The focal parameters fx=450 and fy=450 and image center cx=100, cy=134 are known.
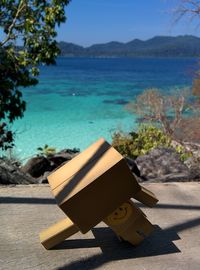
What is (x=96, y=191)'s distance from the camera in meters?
3.15

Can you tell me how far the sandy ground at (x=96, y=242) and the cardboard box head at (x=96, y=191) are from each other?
0.34 m

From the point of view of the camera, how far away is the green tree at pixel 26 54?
27.1 ft

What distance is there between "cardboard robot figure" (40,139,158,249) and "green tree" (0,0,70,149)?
16.7ft

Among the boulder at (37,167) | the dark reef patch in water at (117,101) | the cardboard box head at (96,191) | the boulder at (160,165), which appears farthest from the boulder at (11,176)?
the dark reef patch in water at (117,101)

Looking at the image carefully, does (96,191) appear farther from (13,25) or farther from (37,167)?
(13,25)

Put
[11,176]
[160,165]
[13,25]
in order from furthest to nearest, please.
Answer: [13,25] → [160,165] → [11,176]

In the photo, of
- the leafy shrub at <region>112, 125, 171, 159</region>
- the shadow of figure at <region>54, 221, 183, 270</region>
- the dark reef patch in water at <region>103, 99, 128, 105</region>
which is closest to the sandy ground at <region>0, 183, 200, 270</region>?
the shadow of figure at <region>54, 221, 183, 270</region>

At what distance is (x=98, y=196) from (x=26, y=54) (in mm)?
5806

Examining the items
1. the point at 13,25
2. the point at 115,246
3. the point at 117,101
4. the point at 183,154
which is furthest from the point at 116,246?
the point at 117,101

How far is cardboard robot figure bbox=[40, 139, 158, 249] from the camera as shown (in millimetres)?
3125

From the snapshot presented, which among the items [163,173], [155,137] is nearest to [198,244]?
[163,173]

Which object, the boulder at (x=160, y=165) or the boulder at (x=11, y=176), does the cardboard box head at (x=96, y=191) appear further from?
the boulder at (x=160, y=165)

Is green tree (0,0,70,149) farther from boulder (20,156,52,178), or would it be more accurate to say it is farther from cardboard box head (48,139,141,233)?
cardboard box head (48,139,141,233)

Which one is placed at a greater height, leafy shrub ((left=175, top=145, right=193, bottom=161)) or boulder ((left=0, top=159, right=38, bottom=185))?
boulder ((left=0, top=159, right=38, bottom=185))
